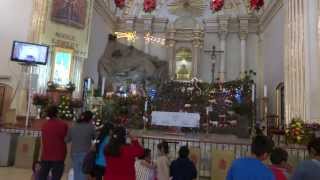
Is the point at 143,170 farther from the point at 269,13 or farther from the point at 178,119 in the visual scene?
the point at 269,13

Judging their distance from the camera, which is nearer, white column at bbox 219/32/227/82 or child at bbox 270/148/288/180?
child at bbox 270/148/288/180

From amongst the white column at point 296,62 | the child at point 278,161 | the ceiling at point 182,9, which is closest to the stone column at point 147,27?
the ceiling at point 182,9

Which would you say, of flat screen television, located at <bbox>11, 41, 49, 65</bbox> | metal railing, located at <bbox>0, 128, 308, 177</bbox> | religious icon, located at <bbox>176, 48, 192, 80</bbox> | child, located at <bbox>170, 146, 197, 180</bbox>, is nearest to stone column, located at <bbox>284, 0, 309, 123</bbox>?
metal railing, located at <bbox>0, 128, 308, 177</bbox>

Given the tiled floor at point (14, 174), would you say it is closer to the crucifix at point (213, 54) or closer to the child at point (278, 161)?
the child at point (278, 161)

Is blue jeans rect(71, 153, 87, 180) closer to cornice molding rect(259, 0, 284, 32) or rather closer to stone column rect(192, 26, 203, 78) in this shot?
cornice molding rect(259, 0, 284, 32)

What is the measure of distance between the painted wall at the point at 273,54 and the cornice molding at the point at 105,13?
8.86 meters

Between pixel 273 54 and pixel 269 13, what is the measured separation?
2.29 meters

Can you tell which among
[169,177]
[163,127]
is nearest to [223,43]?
Answer: [163,127]

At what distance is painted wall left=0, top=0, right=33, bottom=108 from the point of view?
12188mm

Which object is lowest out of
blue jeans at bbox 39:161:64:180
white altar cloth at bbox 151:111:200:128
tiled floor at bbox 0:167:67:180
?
tiled floor at bbox 0:167:67:180

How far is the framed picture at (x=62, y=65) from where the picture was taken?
12.5 m

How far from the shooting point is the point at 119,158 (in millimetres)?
3441

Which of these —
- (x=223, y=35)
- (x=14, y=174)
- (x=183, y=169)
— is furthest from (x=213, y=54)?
(x=183, y=169)

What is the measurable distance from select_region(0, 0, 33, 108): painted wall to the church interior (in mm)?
36
